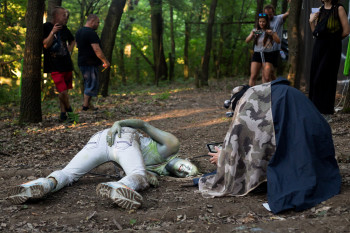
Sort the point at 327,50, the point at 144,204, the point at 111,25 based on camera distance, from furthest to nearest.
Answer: the point at 111,25 < the point at 327,50 < the point at 144,204

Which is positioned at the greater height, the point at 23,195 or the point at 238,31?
the point at 238,31

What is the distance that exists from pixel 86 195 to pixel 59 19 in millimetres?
4484

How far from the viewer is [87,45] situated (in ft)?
27.3

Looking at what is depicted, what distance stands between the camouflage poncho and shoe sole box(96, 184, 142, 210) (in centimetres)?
76

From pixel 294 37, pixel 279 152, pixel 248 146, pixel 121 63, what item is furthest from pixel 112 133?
pixel 121 63

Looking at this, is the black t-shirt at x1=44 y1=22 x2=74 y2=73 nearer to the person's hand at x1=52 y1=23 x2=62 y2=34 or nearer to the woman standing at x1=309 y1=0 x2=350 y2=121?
the person's hand at x1=52 y1=23 x2=62 y2=34

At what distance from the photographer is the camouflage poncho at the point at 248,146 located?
3391 millimetres

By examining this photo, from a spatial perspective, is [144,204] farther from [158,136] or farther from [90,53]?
[90,53]

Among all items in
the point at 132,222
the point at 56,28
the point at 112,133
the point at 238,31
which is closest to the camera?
the point at 132,222

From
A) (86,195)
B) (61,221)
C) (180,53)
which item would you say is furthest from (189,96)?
(180,53)

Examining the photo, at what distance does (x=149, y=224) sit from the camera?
299cm

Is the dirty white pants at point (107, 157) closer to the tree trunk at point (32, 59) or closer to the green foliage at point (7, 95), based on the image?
the tree trunk at point (32, 59)

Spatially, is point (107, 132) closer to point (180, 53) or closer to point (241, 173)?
point (241, 173)

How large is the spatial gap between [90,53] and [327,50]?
489 centimetres
